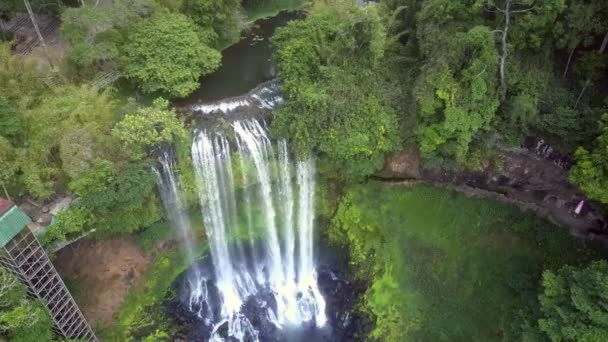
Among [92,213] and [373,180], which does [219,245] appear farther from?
[373,180]

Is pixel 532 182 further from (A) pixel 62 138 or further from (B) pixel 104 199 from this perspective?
(A) pixel 62 138

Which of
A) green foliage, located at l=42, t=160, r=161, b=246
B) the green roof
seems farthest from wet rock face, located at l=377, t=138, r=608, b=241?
the green roof

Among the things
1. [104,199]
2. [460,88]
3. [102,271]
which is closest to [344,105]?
[460,88]

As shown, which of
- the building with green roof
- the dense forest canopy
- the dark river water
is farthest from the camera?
the dark river water

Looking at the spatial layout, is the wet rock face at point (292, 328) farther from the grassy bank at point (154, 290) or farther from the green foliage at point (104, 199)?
the green foliage at point (104, 199)

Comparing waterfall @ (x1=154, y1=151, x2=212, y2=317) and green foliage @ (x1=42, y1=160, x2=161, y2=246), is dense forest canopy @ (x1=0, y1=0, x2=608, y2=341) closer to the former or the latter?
green foliage @ (x1=42, y1=160, x2=161, y2=246)

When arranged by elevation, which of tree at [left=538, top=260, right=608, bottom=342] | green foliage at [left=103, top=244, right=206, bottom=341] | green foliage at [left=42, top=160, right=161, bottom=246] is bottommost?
green foliage at [left=103, top=244, right=206, bottom=341]

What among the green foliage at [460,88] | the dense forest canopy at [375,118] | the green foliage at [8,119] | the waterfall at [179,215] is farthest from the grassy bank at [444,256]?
the green foliage at [8,119]
